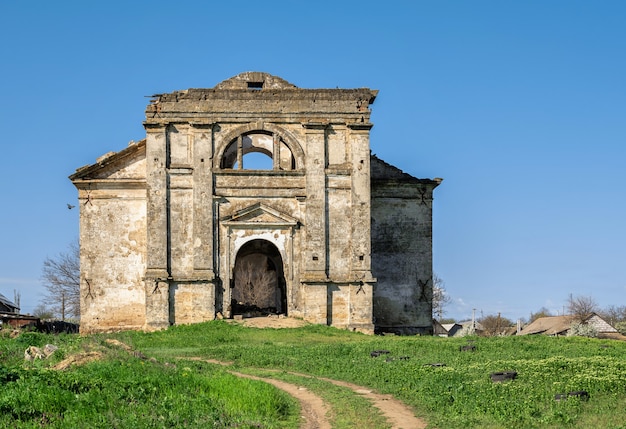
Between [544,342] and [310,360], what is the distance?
7728 millimetres

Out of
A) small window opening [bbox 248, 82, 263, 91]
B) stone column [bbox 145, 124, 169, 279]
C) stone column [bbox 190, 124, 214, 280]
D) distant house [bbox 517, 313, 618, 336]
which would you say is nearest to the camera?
stone column [bbox 145, 124, 169, 279]

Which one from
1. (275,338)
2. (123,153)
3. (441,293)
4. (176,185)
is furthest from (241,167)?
(441,293)

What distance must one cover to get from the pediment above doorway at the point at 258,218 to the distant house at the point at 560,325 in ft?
77.5

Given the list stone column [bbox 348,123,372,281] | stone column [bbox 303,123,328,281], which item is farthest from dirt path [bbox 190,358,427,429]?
stone column [bbox 348,123,372,281]

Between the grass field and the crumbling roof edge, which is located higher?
the crumbling roof edge

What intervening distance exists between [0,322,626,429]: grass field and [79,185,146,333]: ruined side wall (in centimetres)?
953

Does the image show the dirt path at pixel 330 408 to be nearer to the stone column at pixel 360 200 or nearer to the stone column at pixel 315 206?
the stone column at pixel 315 206

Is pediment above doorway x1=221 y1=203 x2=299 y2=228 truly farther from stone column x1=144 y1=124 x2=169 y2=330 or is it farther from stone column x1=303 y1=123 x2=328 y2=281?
stone column x1=144 y1=124 x2=169 y2=330

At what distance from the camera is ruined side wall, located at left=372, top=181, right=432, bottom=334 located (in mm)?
Answer: 32656

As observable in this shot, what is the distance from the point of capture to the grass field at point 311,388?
12109 mm

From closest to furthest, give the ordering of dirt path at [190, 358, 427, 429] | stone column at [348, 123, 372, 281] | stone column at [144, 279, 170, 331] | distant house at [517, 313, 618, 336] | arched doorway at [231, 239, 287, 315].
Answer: dirt path at [190, 358, 427, 429], stone column at [144, 279, 170, 331], stone column at [348, 123, 372, 281], arched doorway at [231, 239, 287, 315], distant house at [517, 313, 618, 336]

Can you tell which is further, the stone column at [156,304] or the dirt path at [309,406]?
the stone column at [156,304]

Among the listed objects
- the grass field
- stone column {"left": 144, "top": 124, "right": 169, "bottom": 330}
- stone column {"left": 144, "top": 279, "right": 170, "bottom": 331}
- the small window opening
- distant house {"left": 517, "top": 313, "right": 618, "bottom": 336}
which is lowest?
distant house {"left": 517, "top": 313, "right": 618, "bottom": 336}

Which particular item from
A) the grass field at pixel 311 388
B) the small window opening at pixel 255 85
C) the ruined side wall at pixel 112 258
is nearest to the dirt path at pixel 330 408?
the grass field at pixel 311 388
